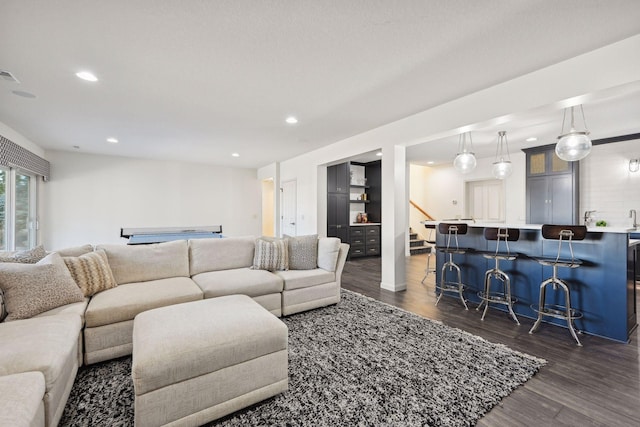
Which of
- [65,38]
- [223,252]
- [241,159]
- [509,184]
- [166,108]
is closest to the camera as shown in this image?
[65,38]

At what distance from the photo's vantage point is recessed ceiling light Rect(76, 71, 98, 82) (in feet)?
8.41

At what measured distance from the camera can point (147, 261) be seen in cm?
280

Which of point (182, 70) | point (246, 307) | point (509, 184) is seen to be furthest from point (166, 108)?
point (509, 184)

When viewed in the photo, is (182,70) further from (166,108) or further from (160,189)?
(160,189)

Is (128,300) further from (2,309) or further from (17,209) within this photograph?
(17,209)

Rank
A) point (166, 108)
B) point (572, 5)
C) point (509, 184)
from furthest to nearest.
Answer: point (509, 184)
point (166, 108)
point (572, 5)

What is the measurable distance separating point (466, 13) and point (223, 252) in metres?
3.10

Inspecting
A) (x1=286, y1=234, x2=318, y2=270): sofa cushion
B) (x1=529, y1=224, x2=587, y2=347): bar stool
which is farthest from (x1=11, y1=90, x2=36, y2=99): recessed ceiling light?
(x1=529, y1=224, x2=587, y2=347): bar stool

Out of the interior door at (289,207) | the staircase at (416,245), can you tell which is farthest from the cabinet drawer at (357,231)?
the staircase at (416,245)

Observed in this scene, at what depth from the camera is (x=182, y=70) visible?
2.53 m

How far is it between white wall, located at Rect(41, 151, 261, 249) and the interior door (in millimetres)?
1715

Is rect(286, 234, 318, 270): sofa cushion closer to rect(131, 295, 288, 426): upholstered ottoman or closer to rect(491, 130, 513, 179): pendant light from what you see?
rect(131, 295, 288, 426): upholstered ottoman

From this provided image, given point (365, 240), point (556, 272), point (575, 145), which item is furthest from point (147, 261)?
point (365, 240)

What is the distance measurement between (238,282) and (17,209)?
5.08m
